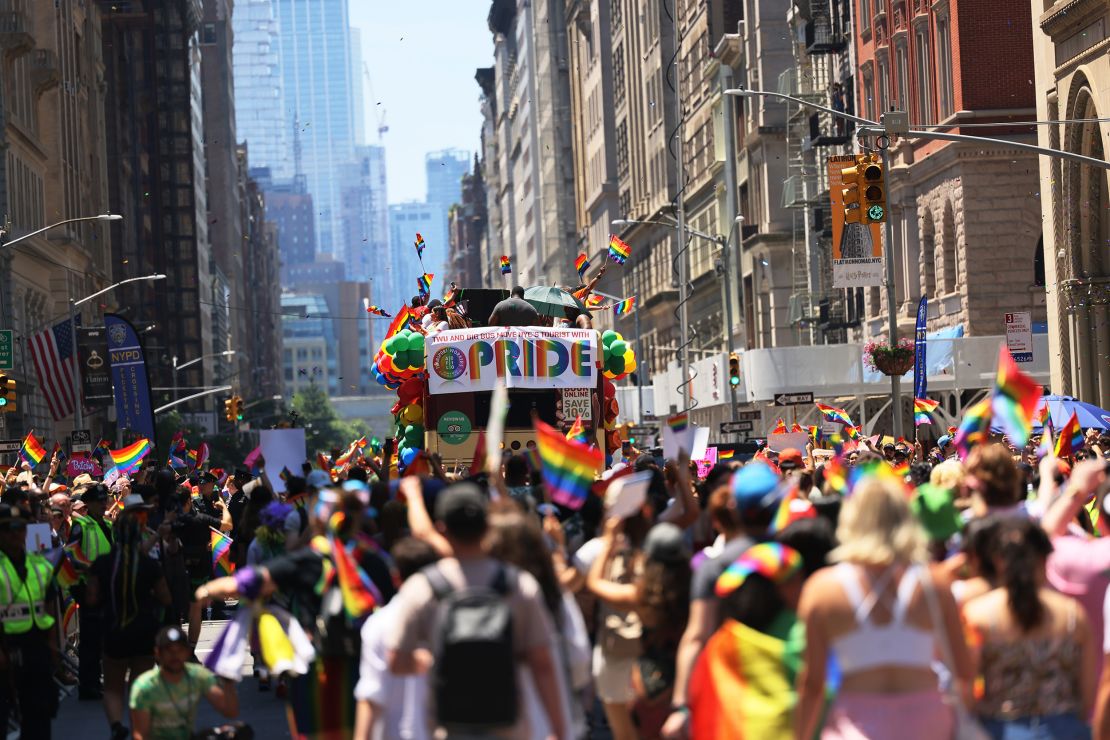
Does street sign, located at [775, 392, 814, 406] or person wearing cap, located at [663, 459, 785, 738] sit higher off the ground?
street sign, located at [775, 392, 814, 406]

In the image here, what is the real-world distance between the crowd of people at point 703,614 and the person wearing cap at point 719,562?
12mm

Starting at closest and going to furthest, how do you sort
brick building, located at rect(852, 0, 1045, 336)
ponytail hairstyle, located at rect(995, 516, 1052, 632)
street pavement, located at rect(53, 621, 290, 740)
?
ponytail hairstyle, located at rect(995, 516, 1052, 632)
street pavement, located at rect(53, 621, 290, 740)
brick building, located at rect(852, 0, 1045, 336)

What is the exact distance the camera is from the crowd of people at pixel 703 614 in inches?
279

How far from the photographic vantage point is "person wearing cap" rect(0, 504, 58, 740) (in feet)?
42.4

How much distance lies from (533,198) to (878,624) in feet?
469

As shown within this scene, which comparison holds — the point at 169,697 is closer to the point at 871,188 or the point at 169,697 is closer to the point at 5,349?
the point at 871,188

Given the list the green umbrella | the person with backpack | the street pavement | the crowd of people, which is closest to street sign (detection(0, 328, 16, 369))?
the green umbrella

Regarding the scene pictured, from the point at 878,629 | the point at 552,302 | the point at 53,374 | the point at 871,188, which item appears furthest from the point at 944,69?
the point at 878,629

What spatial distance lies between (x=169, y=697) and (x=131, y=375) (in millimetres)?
31942

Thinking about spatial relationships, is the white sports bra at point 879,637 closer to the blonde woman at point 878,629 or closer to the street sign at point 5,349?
the blonde woman at point 878,629

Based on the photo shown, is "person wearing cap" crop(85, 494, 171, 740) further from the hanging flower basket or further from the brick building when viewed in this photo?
the brick building

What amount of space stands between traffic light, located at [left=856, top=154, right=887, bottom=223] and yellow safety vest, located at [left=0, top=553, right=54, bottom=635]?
1488 cm

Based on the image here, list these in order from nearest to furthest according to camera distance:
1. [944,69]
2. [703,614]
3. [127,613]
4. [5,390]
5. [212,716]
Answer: [703,614] < [127,613] < [212,716] < [5,390] < [944,69]

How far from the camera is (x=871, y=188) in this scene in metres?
25.7
